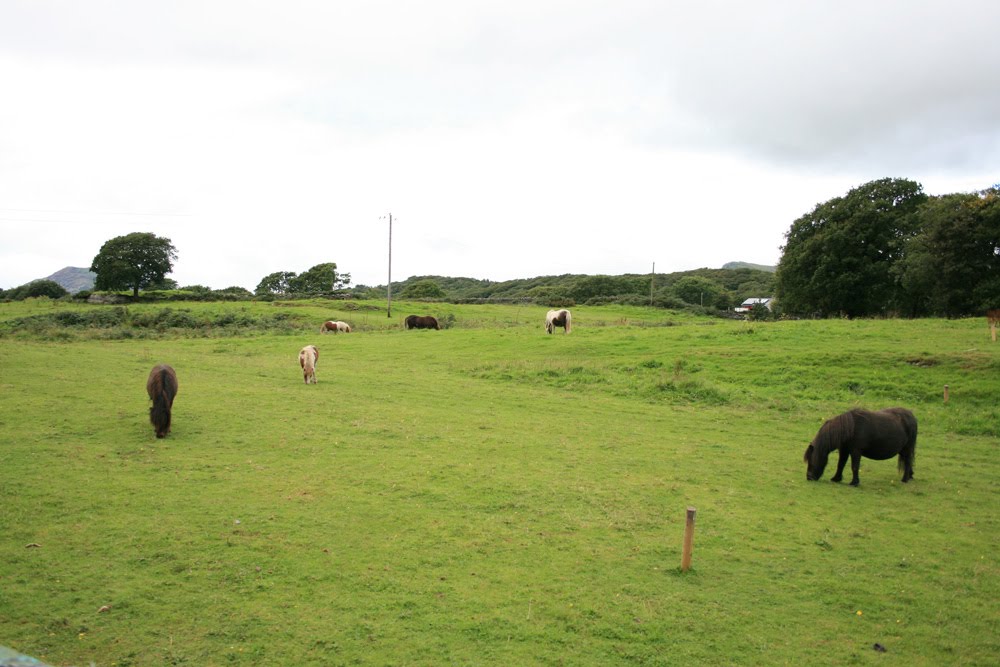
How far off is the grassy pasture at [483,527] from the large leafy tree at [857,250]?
1012 inches

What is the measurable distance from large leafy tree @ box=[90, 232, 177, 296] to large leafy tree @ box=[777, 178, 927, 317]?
5970 cm

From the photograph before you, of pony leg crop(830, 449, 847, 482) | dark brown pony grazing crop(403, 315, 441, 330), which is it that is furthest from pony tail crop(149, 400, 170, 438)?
dark brown pony grazing crop(403, 315, 441, 330)

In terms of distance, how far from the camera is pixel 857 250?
43250 mm

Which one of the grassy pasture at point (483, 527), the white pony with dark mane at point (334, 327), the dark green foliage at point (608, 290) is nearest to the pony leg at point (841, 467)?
the grassy pasture at point (483, 527)

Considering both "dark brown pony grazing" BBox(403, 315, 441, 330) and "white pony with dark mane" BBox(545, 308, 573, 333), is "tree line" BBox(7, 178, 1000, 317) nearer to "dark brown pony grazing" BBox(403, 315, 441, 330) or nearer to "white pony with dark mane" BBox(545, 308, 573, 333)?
"white pony with dark mane" BBox(545, 308, 573, 333)

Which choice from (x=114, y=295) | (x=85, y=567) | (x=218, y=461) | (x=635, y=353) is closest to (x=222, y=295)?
(x=114, y=295)

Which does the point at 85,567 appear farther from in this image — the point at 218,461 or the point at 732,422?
the point at 732,422

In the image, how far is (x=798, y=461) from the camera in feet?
42.4

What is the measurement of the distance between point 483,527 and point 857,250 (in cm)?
4410

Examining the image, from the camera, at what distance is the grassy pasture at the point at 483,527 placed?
598 centimetres

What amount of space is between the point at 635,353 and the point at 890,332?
34.6 feet

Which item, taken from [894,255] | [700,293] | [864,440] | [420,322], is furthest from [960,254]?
[700,293]

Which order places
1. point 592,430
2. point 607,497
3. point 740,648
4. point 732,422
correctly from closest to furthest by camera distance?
point 740,648 < point 607,497 < point 592,430 < point 732,422

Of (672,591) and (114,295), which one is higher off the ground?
(114,295)
